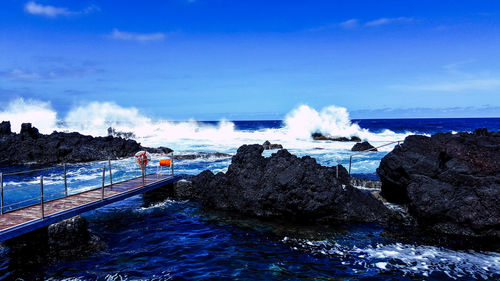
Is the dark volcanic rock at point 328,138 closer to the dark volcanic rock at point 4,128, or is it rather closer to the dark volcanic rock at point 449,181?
the dark volcanic rock at point 449,181

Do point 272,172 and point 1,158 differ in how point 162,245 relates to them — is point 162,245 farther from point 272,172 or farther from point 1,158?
point 1,158

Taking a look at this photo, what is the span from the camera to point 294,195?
10430 mm

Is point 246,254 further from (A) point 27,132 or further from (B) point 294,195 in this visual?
(A) point 27,132

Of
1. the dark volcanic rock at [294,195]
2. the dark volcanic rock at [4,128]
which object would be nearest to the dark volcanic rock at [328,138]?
the dark volcanic rock at [294,195]

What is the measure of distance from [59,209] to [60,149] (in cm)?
2070

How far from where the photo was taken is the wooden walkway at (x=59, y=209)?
777cm

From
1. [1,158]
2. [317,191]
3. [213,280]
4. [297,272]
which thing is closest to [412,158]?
[317,191]

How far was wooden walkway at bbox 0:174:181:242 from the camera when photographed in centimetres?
777

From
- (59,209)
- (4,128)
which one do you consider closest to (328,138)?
(4,128)

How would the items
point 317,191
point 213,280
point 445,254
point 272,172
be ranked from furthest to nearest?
→ point 272,172 < point 317,191 < point 445,254 < point 213,280

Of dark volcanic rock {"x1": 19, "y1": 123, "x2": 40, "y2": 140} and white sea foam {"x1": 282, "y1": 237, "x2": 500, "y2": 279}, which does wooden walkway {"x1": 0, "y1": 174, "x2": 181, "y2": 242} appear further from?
dark volcanic rock {"x1": 19, "y1": 123, "x2": 40, "y2": 140}

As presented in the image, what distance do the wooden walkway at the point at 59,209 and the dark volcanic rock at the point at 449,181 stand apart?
30.9 feet

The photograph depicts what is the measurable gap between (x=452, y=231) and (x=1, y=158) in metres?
32.9

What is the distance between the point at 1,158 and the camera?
2788 cm
